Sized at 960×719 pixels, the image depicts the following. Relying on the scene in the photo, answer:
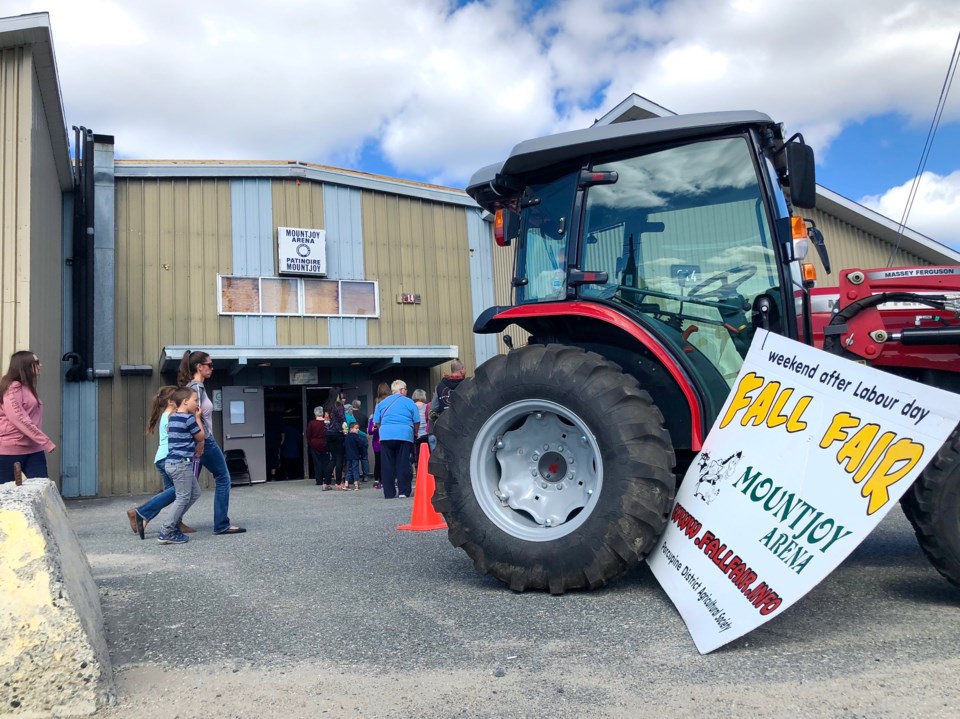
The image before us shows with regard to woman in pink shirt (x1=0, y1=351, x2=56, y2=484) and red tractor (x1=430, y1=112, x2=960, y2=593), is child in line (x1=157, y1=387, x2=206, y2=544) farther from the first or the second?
red tractor (x1=430, y1=112, x2=960, y2=593)

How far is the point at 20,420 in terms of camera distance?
6059mm

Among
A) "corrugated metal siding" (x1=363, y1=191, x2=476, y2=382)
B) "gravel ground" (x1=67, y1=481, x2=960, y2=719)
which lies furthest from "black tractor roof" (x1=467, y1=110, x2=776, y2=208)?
"corrugated metal siding" (x1=363, y1=191, x2=476, y2=382)

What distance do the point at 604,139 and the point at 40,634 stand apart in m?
3.51

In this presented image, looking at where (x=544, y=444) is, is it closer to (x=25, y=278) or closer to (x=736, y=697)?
(x=736, y=697)

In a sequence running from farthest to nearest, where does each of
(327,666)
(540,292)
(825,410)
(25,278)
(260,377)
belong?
(260,377)
(25,278)
(540,292)
(825,410)
(327,666)

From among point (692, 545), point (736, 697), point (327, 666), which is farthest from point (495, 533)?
point (736, 697)

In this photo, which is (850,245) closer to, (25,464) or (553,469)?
(553,469)

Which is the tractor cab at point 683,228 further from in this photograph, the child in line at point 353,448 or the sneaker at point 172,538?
the child in line at point 353,448

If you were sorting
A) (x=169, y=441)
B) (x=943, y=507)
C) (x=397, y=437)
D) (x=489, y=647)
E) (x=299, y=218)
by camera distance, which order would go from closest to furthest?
(x=489, y=647)
(x=943, y=507)
(x=169, y=441)
(x=397, y=437)
(x=299, y=218)

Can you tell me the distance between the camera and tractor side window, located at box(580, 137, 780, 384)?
418cm

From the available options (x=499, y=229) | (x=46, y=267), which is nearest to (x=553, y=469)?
(x=499, y=229)

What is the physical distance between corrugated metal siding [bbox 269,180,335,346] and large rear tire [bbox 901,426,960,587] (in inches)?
524

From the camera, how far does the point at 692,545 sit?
12.0ft

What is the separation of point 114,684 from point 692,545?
248 cm
